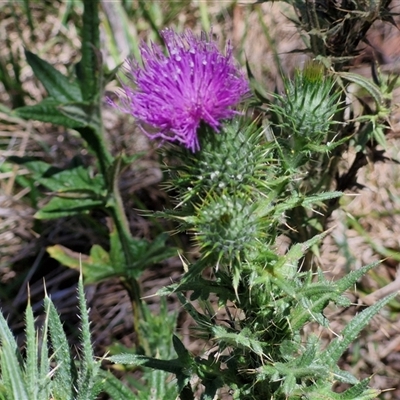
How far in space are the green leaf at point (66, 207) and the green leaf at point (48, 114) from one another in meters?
0.38

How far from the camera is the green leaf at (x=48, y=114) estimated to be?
2.95m

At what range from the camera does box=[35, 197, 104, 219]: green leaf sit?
3.02 metres

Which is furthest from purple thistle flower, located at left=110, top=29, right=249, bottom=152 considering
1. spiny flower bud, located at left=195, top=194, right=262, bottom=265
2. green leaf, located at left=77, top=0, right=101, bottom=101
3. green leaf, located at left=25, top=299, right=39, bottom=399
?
green leaf, located at left=77, top=0, right=101, bottom=101

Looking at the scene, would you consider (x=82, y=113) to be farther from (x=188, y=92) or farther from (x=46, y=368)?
(x=46, y=368)

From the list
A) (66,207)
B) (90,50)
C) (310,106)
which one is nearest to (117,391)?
(66,207)

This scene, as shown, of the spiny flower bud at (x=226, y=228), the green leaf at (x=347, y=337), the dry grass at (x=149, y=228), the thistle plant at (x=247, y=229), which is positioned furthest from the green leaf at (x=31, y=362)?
the dry grass at (x=149, y=228)

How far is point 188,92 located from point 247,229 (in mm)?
529

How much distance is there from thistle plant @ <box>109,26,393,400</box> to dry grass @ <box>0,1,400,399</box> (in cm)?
123

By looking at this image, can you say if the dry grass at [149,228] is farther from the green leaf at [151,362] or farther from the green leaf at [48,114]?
the green leaf at [151,362]

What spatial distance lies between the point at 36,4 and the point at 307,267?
11.6 feet

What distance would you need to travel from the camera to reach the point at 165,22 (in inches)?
195

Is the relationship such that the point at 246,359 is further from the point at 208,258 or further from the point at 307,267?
the point at 307,267

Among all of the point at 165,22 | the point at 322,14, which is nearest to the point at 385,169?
the point at 322,14

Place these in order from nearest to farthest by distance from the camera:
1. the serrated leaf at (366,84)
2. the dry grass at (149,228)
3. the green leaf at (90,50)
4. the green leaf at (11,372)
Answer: the green leaf at (11,372)
the serrated leaf at (366,84)
the green leaf at (90,50)
the dry grass at (149,228)
